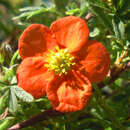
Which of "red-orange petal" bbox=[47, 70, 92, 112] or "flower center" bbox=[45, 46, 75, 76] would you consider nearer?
"red-orange petal" bbox=[47, 70, 92, 112]

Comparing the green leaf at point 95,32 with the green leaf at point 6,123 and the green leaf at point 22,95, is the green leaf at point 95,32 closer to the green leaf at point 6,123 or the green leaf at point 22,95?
the green leaf at point 22,95

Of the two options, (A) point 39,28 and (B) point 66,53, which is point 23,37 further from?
(B) point 66,53

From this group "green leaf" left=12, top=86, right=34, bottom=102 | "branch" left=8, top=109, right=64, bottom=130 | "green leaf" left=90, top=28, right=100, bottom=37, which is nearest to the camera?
"green leaf" left=12, top=86, right=34, bottom=102

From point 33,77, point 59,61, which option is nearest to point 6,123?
point 33,77

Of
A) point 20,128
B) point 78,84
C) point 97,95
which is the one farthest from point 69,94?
point 20,128

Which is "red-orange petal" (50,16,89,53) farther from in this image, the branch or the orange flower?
the branch

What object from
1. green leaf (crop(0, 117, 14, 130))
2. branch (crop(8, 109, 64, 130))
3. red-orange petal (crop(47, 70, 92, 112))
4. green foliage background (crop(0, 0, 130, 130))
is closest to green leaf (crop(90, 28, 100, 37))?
green foliage background (crop(0, 0, 130, 130))

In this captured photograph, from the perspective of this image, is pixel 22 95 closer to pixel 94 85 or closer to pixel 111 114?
pixel 94 85
